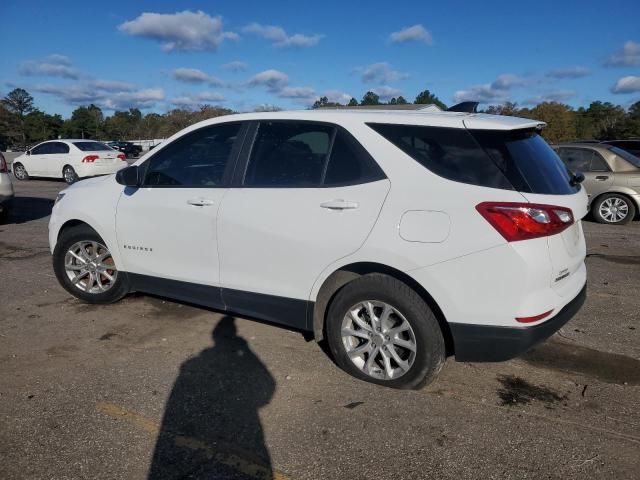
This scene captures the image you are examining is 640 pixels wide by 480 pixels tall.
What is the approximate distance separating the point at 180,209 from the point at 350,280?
5.06 feet

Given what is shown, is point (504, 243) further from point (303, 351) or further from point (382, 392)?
point (303, 351)

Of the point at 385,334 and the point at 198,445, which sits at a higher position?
the point at 385,334

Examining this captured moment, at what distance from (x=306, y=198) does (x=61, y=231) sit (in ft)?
9.64

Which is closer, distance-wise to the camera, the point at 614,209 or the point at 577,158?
the point at 614,209

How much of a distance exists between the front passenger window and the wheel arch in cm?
121

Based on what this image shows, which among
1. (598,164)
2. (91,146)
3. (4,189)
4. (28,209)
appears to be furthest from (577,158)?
(91,146)

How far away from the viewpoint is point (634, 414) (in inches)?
121

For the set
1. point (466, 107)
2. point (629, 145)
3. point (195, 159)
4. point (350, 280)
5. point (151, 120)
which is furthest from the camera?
point (151, 120)

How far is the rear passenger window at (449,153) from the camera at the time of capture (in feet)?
9.80

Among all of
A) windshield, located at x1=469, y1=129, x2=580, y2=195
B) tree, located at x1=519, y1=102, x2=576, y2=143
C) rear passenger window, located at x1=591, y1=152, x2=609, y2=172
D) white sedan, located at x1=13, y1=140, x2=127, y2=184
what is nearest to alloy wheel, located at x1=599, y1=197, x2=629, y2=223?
rear passenger window, located at x1=591, y1=152, x2=609, y2=172

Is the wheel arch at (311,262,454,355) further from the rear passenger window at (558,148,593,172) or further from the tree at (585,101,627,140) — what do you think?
the tree at (585,101,627,140)

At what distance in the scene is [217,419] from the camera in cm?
304

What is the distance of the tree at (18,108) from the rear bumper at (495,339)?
121771mm

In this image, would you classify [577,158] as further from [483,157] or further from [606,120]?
[606,120]
